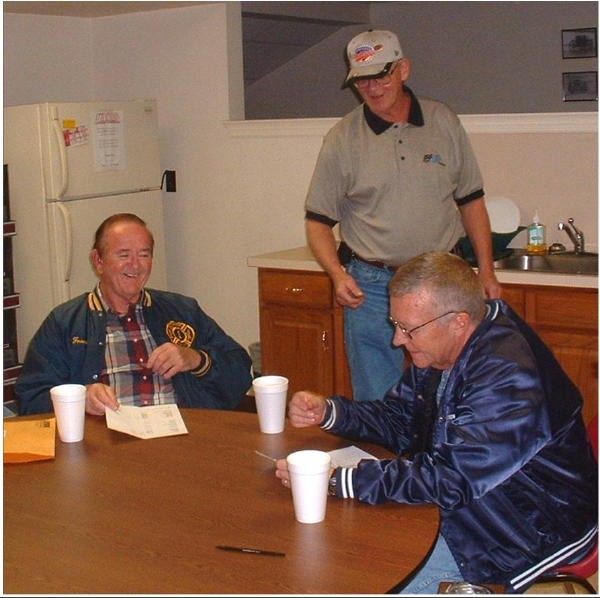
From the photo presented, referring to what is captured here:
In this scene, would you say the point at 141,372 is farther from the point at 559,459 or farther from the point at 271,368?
the point at 271,368

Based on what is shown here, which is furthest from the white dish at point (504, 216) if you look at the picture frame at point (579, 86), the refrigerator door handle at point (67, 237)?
the picture frame at point (579, 86)

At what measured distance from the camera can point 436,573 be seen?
2.10m

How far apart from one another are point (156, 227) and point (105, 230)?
2.56 m

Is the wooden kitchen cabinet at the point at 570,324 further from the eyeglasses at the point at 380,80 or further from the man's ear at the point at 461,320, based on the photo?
the man's ear at the point at 461,320

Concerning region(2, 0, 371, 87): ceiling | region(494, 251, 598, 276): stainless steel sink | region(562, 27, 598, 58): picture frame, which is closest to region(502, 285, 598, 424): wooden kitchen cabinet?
region(494, 251, 598, 276): stainless steel sink

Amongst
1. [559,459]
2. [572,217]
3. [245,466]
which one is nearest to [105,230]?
[245,466]

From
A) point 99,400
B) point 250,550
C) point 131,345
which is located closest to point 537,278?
point 131,345

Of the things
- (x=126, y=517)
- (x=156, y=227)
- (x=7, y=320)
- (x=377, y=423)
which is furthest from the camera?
(x=156, y=227)

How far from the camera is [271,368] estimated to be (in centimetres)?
474

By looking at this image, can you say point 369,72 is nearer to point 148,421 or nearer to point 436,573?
point 148,421

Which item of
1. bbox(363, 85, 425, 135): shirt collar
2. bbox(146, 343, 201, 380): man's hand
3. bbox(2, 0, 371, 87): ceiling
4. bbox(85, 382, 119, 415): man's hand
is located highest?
bbox(2, 0, 371, 87): ceiling

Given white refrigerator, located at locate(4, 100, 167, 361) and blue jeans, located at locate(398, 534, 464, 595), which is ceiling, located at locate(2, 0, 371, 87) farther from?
blue jeans, located at locate(398, 534, 464, 595)

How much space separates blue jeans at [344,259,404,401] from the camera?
348cm

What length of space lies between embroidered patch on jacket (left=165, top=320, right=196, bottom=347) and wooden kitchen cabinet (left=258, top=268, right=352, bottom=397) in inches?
58.9
